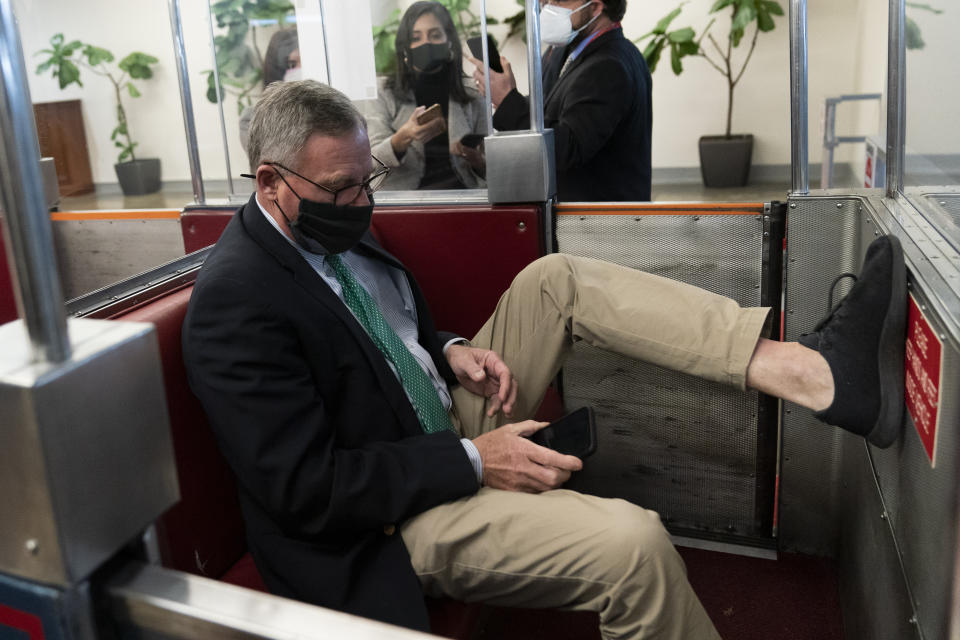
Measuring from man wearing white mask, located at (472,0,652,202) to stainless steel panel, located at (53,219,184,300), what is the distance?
106 cm

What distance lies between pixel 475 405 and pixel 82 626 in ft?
4.22

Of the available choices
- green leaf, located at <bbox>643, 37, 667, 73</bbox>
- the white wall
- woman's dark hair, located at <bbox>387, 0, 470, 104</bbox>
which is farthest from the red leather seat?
green leaf, located at <bbox>643, 37, 667, 73</bbox>

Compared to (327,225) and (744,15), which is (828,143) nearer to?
(744,15)

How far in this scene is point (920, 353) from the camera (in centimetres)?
116

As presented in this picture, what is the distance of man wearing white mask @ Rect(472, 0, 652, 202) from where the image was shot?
86.4 inches

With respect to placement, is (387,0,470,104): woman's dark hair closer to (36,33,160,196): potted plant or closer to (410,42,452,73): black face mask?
(410,42,452,73): black face mask

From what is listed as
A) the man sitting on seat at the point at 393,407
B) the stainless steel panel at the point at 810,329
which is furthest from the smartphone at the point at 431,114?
the stainless steel panel at the point at 810,329

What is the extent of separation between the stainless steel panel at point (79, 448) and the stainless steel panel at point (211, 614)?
0.04m

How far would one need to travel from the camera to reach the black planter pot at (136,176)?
23.9 ft

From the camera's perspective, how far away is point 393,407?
1518mm

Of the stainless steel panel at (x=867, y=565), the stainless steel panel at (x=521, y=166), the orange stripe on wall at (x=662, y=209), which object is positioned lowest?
the stainless steel panel at (x=867, y=565)

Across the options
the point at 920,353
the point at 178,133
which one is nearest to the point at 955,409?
the point at 920,353

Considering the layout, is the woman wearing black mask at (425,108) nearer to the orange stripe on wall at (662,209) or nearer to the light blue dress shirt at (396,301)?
the orange stripe on wall at (662,209)

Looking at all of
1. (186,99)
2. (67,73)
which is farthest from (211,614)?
(67,73)
